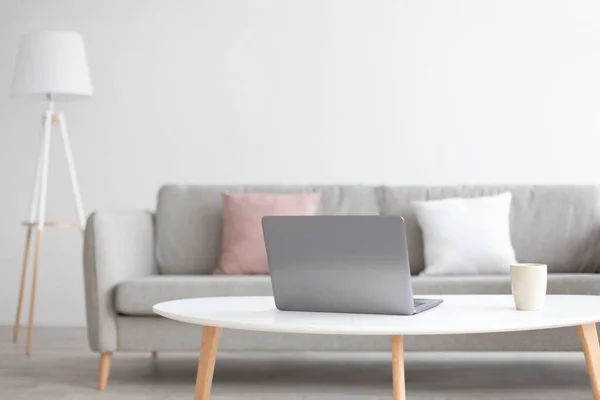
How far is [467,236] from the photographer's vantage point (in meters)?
3.80

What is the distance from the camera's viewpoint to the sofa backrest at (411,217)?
3938 mm

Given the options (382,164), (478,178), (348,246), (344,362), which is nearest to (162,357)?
(344,362)

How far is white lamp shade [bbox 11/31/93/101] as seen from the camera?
15.1 ft

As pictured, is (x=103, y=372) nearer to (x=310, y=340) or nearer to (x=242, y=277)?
(x=242, y=277)

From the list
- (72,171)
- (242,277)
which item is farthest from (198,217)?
(72,171)

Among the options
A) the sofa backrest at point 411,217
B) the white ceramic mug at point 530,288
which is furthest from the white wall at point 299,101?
the white ceramic mug at point 530,288

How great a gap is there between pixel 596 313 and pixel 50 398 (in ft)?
6.70

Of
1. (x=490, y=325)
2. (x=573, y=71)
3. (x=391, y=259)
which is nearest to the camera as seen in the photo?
(x=490, y=325)

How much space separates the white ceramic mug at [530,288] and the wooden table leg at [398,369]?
1.14 ft

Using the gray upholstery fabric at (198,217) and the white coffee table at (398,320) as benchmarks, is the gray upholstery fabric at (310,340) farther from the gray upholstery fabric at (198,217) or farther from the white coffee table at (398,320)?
the white coffee table at (398,320)

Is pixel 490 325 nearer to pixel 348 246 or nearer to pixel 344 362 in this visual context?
pixel 348 246

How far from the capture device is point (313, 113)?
525 cm

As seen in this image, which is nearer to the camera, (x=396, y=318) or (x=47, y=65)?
(x=396, y=318)

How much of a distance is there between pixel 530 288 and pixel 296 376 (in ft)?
5.85
